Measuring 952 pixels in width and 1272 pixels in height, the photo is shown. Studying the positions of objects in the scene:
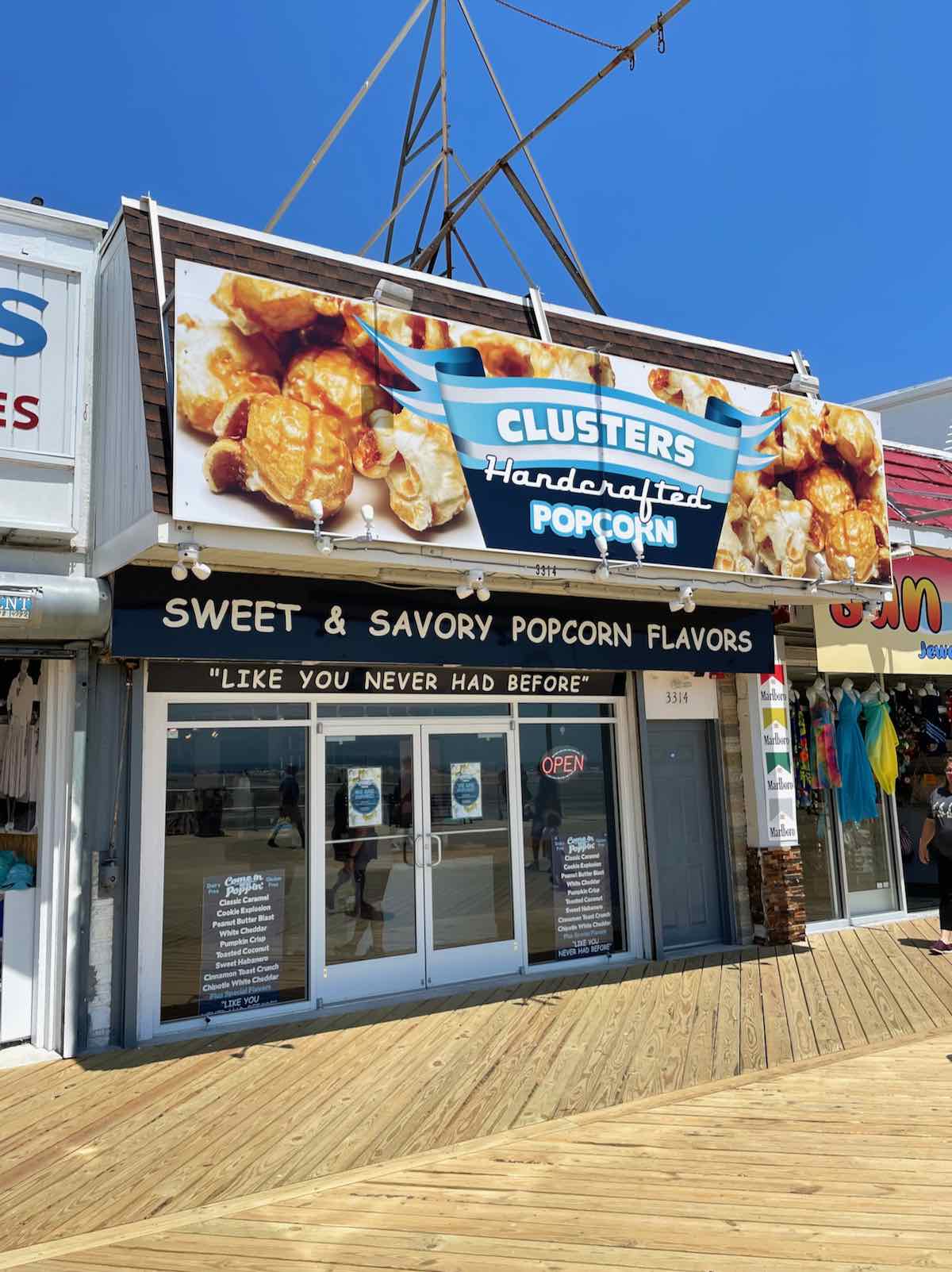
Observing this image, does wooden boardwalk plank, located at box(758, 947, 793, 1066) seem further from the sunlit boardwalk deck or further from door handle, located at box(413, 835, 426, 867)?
door handle, located at box(413, 835, 426, 867)

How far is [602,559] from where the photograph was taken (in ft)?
23.4

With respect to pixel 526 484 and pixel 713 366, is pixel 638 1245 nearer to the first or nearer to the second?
pixel 526 484

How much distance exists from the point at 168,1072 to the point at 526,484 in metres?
4.60

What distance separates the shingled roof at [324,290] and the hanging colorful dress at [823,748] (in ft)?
11.3

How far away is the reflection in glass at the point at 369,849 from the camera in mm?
7230

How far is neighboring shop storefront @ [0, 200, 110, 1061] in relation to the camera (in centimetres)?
607

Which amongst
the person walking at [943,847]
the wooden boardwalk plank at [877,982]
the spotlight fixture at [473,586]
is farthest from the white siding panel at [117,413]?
the person walking at [943,847]

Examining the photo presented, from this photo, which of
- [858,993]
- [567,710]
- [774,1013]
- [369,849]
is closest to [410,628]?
[369,849]

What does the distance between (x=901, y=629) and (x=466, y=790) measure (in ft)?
18.3

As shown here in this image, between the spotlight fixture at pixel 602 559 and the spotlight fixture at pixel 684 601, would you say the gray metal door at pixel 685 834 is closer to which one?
the spotlight fixture at pixel 684 601

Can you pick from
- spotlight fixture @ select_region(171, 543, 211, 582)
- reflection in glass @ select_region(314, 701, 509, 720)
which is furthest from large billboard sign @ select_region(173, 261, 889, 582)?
reflection in glass @ select_region(314, 701, 509, 720)

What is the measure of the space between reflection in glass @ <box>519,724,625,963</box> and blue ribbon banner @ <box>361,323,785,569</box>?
2019 mm

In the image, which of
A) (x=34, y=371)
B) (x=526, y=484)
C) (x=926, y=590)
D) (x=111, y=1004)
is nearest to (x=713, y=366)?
(x=526, y=484)

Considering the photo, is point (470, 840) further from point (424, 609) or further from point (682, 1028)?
point (682, 1028)
